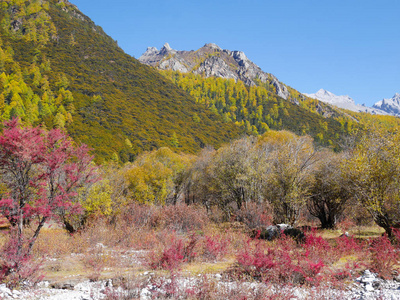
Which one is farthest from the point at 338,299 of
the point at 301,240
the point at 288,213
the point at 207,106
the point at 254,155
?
the point at 207,106

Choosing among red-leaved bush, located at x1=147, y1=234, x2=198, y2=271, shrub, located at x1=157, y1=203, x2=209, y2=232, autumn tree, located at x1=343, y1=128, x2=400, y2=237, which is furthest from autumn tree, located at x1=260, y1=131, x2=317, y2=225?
red-leaved bush, located at x1=147, y1=234, x2=198, y2=271

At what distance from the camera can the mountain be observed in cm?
7450

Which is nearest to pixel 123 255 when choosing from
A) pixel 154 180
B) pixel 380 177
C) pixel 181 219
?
pixel 181 219

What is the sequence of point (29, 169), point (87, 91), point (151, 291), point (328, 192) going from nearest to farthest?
point (151, 291) < point (29, 169) < point (328, 192) < point (87, 91)

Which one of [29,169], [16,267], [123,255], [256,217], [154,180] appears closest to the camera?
[16,267]

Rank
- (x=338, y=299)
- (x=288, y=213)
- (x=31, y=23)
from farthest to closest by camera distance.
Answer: (x=31, y=23) → (x=288, y=213) → (x=338, y=299)

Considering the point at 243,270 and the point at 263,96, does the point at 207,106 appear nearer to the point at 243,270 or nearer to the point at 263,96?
the point at 263,96

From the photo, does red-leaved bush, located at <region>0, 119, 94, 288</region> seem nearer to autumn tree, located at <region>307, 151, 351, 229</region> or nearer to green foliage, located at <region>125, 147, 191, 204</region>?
autumn tree, located at <region>307, 151, 351, 229</region>

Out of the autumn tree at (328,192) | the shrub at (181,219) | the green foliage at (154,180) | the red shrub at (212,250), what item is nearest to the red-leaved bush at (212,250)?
the red shrub at (212,250)

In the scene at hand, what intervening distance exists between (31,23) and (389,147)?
159m

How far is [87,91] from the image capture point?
97.2 metres

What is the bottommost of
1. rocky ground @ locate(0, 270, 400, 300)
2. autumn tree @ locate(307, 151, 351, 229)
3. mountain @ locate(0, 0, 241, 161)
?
rocky ground @ locate(0, 270, 400, 300)

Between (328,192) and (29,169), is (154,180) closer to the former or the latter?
(328,192)

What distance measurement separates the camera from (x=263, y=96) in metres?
184
